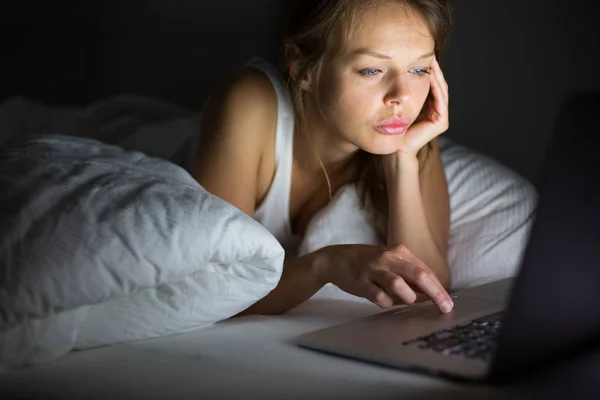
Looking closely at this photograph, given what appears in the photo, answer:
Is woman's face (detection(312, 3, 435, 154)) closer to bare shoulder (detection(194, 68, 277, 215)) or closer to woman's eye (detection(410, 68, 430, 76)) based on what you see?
woman's eye (detection(410, 68, 430, 76))

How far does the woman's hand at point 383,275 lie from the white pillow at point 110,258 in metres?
0.14

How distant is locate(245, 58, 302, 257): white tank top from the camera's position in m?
1.57

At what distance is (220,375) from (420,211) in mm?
719

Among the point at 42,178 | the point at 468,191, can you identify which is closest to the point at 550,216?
the point at 42,178

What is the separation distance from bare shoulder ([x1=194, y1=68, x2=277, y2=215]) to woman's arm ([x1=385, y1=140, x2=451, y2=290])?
244 millimetres

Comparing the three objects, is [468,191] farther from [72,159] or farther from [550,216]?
[550,216]

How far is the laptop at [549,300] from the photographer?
2.38ft

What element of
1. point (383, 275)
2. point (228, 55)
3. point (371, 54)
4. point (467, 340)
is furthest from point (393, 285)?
point (228, 55)

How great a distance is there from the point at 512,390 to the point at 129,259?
17.0 inches

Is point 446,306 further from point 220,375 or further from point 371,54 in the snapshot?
point 371,54

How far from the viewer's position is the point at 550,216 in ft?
2.40

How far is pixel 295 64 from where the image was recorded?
1471 millimetres

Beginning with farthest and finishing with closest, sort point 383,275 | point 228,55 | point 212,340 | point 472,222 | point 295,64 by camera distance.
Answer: point 228,55, point 472,222, point 295,64, point 383,275, point 212,340

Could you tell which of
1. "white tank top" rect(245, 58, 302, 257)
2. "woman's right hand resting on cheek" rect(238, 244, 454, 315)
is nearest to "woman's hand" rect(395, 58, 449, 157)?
"white tank top" rect(245, 58, 302, 257)
